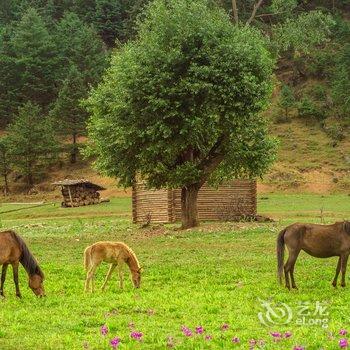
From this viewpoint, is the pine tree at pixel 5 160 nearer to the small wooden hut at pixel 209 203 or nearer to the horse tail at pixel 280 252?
the small wooden hut at pixel 209 203

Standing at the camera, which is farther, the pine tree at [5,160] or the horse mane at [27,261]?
the pine tree at [5,160]

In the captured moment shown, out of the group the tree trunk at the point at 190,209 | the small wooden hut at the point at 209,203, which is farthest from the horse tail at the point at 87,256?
the small wooden hut at the point at 209,203

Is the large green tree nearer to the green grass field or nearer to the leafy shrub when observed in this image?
the green grass field

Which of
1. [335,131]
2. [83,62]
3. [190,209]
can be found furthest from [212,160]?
[83,62]

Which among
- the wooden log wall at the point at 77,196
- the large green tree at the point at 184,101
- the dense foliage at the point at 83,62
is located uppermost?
the dense foliage at the point at 83,62

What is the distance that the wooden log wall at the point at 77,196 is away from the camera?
2271 inches

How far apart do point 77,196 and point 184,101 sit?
31.3 meters

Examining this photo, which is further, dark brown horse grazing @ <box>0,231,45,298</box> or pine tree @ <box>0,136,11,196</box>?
pine tree @ <box>0,136,11,196</box>

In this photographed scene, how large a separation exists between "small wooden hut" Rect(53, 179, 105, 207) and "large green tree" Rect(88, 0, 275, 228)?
26279 mm

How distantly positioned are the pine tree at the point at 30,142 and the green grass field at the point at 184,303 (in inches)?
1884

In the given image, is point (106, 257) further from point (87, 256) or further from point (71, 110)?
point (71, 110)

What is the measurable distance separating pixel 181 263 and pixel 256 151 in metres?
13.9

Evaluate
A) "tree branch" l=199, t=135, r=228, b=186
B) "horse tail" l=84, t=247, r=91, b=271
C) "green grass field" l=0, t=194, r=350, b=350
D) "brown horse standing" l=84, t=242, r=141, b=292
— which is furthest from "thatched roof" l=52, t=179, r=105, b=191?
"brown horse standing" l=84, t=242, r=141, b=292

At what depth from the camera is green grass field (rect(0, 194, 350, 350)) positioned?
944 cm
